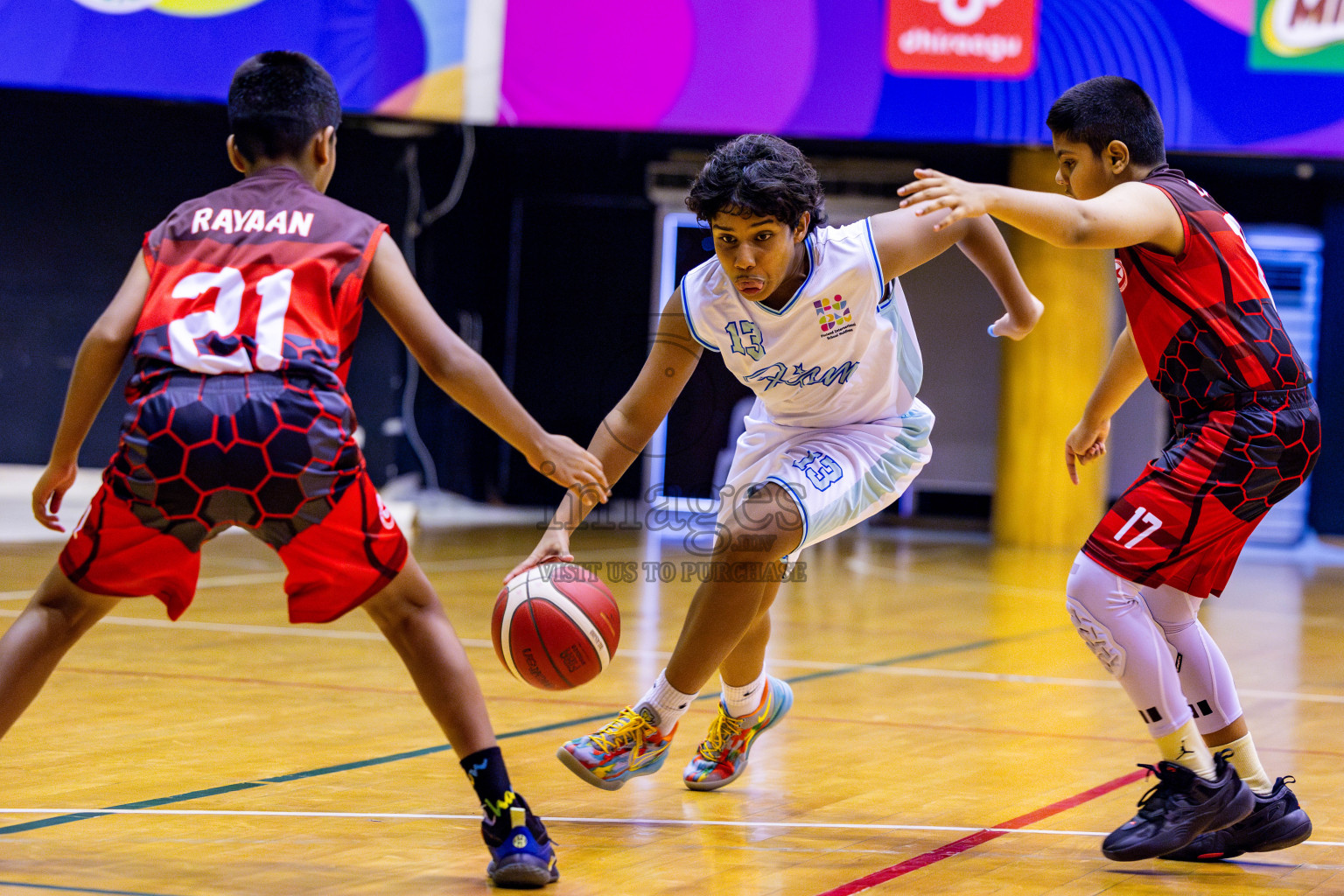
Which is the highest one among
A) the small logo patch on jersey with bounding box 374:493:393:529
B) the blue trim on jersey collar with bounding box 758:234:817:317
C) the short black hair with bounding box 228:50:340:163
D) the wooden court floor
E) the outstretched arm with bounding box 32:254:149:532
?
the short black hair with bounding box 228:50:340:163

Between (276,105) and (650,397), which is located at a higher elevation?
(276,105)

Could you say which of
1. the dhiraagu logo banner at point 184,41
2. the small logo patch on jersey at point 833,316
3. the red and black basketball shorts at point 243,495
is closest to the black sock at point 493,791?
the red and black basketball shorts at point 243,495

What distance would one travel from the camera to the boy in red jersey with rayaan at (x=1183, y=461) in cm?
301

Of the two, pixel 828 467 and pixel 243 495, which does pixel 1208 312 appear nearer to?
pixel 828 467

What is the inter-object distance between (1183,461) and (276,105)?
76.6 inches

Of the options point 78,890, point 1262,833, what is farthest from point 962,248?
point 78,890

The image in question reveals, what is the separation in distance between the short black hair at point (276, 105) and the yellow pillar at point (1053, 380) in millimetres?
9208

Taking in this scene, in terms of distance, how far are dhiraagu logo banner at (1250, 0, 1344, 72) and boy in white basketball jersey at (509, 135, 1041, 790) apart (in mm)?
7555

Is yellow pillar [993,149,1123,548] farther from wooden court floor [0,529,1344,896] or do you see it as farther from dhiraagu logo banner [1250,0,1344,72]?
wooden court floor [0,529,1344,896]

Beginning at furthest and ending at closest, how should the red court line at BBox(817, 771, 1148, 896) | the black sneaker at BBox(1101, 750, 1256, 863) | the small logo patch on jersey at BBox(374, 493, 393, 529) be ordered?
the black sneaker at BBox(1101, 750, 1256, 863), the red court line at BBox(817, 771, 1148, 896), the small logo patch on jersey at BBox(374, 493, 393, 529)

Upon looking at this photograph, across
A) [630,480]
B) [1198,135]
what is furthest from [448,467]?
[1198,135]

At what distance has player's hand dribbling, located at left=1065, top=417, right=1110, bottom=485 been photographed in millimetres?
3553

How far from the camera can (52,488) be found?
8.81 feet

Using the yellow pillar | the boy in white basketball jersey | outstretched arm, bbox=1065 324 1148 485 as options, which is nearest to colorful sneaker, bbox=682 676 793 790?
the boy in white basketball jersey
